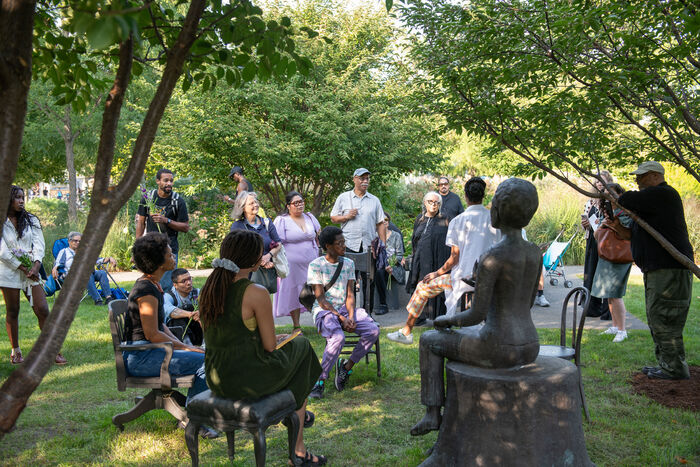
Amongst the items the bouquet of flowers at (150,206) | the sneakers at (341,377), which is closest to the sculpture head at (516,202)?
the sneakers at (341,377)

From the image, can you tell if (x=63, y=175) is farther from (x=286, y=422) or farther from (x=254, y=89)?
(x=286, y=422)

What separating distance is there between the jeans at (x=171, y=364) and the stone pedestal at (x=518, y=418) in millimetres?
1925

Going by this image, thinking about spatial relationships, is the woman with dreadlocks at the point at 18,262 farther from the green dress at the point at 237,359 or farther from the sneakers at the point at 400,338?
the sneakers at the point at 400,338

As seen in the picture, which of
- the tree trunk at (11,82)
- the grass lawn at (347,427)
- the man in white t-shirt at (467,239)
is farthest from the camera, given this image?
the man in white t-shirt at (467,239)

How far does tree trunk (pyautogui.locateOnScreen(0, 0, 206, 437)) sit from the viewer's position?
1928 mm

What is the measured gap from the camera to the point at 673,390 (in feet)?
17.3

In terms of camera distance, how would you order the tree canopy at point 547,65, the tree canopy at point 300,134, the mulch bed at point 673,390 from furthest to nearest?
the tree canopy at point 300,134 → the mulch bed at point 673,390 → the tree canopy at point 547,65

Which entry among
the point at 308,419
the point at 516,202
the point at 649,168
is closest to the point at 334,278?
the point at 308,419

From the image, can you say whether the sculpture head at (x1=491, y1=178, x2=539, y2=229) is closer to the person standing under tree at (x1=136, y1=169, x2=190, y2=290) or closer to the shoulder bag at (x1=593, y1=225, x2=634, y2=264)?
the shoulder bag at (x1=593, y1=225, x2=634, y2=264)

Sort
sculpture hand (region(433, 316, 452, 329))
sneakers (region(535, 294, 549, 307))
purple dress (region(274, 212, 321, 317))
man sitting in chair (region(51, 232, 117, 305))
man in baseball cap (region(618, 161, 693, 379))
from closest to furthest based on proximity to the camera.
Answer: sculpture hand (region(433, 316, 452, 329)), man in baseball cap (region(618, 161, 693, 379)), purple dress (region(274, 212, 321, 317)), man sitting in chair (region(51, 232, 117, 305)), sneakers (region(535, 294, 549, 307))

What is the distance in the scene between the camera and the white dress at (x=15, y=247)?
621 cm

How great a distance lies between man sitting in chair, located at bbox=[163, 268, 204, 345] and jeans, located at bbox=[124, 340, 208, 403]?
2.11 ft

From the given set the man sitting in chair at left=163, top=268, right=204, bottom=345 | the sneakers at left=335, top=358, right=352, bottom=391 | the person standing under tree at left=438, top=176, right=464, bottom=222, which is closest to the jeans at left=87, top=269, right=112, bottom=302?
the man sitting in chair at left=163, top=268, right=204, bottom=345

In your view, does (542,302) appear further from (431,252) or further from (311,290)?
(311,290)
